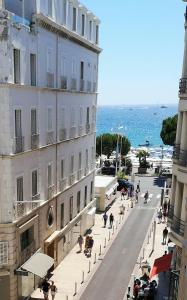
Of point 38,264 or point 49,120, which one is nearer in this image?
point 38,264

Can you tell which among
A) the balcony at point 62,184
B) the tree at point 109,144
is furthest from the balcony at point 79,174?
the tree at point 109,144

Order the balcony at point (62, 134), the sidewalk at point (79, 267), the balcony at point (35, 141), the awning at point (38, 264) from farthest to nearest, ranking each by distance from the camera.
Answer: the balcony at point (62, 134) → the sidewalk at point (79, 267) → the balcony at point (35, 141) → the awning at point (38, 264)

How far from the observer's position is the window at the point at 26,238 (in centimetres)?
2314

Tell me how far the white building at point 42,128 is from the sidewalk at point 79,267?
0.94 meters

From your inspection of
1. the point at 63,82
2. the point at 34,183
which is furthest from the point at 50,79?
the point at 34,183

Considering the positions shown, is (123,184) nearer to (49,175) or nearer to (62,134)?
(62,134)

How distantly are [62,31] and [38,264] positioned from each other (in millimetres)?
15184

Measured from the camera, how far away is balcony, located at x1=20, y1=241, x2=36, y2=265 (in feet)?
75.1

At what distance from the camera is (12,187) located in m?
21.2

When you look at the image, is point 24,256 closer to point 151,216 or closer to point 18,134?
point 18,134

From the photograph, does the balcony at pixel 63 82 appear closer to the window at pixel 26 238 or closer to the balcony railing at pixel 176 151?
the window at pixel 26 238

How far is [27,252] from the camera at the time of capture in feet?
77.3

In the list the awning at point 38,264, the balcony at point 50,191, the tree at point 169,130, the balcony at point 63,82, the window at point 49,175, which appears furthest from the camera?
the tree at point 169,130

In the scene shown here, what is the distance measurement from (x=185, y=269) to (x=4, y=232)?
1097 cm
